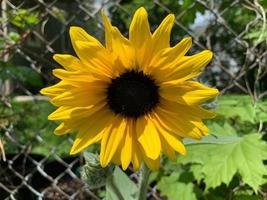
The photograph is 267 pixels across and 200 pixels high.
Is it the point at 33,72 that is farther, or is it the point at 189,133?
the point at 33,72

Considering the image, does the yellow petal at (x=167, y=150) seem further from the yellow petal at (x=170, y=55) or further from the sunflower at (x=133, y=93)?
the yellow petal at (x=170, y=55)

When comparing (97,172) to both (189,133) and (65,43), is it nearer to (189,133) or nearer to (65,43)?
(189,133)

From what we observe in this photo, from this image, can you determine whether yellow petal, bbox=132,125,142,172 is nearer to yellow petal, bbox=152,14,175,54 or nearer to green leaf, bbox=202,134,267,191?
yellow petal, bbox=152,14,175,54

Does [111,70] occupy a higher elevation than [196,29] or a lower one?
higher

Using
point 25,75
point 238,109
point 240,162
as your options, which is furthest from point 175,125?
point 25,75

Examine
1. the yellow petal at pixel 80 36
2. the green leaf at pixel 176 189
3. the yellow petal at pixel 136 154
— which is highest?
the yellow petal at pixel 80 36

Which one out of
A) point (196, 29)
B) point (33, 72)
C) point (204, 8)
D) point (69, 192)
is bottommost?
point (69, 192)

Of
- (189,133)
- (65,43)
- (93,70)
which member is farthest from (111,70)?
(65,43)

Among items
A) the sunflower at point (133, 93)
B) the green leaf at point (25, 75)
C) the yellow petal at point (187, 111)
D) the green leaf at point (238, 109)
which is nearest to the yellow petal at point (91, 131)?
the sunflower at point (133, 93)
